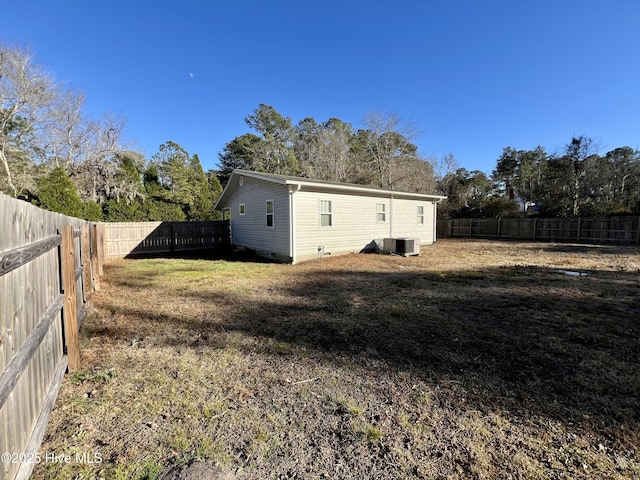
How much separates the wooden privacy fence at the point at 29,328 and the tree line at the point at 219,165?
14034 mm

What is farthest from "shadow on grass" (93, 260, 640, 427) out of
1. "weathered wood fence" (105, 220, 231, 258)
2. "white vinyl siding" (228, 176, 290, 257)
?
"weathered wood fence" (105, 220, 231, 258)

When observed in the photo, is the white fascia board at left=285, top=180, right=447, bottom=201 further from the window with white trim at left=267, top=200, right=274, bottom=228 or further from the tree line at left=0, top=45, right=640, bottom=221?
the tree line at left=0, top=45, right=640, bottom=221

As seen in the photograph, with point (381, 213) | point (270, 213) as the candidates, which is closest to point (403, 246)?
point (381, 213)

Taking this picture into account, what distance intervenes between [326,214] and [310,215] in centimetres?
77

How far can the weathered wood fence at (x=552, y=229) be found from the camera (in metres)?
16.5

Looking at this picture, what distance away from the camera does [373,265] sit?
9.78 meters

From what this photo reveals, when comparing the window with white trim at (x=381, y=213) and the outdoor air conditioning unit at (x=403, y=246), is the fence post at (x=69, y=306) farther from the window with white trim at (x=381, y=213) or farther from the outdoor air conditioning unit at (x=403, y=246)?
the window with white trim at (x=381, y=213)

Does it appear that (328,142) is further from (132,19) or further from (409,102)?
(132,19)

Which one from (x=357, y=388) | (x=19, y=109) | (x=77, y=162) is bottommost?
(x=357, y=388)

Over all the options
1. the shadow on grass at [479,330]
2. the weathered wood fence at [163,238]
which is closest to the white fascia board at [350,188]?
the shadow on grass at [479,330]

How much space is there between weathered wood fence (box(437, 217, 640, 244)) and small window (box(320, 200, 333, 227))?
50.9 feet

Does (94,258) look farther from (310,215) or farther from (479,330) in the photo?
(479,330)

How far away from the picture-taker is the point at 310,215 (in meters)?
10.5

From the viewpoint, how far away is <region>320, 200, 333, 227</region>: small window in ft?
35.7
